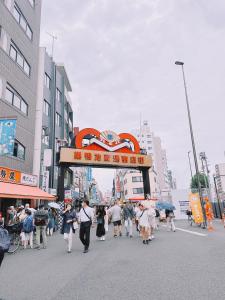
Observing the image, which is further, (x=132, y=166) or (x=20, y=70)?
(x=132, y=166)

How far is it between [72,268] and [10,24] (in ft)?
60.8

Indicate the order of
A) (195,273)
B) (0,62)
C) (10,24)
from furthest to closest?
1. (10,24)
2. (0,62)
3. (195,273)

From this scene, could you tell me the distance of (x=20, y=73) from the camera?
19516mm

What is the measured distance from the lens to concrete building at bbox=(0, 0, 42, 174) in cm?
1719

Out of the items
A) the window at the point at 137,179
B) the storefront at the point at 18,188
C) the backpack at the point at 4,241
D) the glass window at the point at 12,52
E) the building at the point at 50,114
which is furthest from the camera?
the window at the point at 137,179

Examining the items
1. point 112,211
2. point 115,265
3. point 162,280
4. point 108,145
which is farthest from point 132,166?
point 162,280

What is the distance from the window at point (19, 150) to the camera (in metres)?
18.5

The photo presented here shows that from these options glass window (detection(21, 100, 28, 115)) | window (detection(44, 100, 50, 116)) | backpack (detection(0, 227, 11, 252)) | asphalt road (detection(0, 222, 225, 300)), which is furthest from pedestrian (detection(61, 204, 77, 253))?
window (detection(44, 100, 50, 116))

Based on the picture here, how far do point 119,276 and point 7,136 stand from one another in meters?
10.9

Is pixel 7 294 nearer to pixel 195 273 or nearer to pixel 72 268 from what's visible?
pixel 72 268

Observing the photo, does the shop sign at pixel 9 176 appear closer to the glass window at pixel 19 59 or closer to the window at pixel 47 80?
the glass window at pixel 19 59

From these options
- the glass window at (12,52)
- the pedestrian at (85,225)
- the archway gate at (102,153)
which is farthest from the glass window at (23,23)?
the pedestrian at (85,225)

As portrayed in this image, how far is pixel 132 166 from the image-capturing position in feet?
76.9

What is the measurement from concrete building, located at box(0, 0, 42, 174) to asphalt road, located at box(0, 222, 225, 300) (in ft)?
37.1
